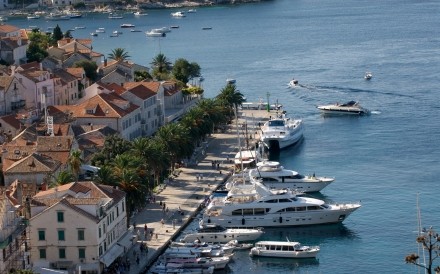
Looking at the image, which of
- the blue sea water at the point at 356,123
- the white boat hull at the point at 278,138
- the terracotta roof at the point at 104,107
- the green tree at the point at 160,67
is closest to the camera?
the blue sea water at the point at 356,123

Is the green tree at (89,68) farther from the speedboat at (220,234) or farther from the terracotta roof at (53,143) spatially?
the speedboat at (220,234)

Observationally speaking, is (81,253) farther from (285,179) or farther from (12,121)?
(12,121)

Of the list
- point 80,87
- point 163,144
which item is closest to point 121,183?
point 163,144

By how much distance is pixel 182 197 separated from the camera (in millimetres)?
81438

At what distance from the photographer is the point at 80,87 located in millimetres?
109938

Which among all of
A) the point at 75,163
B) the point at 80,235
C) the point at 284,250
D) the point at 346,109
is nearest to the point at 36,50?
the point at 346,109

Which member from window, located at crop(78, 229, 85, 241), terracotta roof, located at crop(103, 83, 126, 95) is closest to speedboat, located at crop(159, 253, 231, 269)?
window, located at crop(78, 229, 85, 241)

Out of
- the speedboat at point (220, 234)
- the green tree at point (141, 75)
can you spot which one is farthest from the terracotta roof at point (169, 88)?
the speedboat at point (220, 234)

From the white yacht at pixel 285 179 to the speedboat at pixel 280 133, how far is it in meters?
16.5

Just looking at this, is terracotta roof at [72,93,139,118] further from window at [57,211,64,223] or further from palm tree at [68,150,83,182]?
window at [57,211,64,223]

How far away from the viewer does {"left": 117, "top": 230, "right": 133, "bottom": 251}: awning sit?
66812 millimetres

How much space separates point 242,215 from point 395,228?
995cm

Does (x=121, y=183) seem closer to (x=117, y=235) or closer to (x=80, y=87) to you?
(x=117, y=235)

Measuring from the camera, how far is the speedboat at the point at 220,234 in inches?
2820
